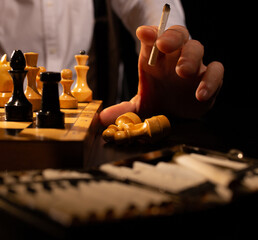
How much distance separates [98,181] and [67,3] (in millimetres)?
1525

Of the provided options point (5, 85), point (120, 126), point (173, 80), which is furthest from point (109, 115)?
point (5, 85)

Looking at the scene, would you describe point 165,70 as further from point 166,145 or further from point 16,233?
point 16,233

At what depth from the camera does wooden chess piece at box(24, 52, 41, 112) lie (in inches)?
43.7

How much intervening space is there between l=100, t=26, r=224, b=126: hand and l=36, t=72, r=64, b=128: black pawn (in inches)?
10.6

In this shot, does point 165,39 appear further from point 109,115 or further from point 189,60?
point 109,115

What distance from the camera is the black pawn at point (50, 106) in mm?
832

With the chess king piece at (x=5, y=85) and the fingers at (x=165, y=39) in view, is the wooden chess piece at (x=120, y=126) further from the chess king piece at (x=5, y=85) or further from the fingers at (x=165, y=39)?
the chess king piece at (x=5, y=85)

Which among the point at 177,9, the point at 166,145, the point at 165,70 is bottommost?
the point at 166,145

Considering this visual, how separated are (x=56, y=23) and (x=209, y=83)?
105cm

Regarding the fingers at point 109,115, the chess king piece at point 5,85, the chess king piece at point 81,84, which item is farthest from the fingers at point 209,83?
the chess king piece at point 5,85

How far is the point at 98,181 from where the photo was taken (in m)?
0.47

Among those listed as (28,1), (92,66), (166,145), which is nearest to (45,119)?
(166,145)

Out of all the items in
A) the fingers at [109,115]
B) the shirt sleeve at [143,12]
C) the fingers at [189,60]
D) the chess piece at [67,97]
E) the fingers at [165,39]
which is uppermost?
the shirt sleeve at [143,12]

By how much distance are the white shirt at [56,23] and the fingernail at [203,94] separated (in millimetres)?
770
